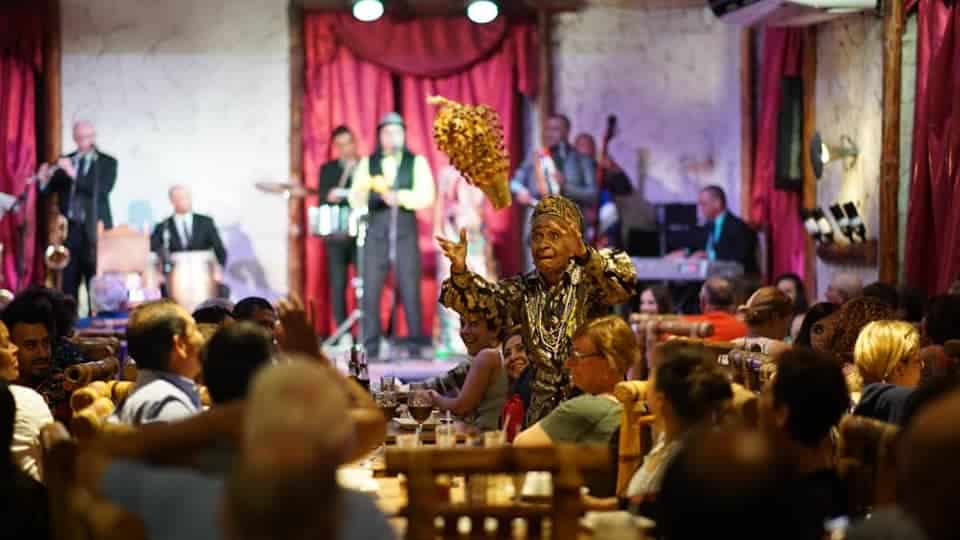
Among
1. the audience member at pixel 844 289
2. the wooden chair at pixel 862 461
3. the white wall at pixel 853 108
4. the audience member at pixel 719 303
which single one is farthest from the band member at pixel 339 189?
the wooden chair at pixel 862 461

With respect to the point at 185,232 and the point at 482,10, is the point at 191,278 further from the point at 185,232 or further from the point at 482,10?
the point at 482,10

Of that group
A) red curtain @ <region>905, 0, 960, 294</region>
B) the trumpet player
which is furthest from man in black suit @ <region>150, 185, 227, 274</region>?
red curtain @ <region>905, 0, 960, 294</region>

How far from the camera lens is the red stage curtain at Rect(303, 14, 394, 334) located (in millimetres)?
13352

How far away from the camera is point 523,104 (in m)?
13.6

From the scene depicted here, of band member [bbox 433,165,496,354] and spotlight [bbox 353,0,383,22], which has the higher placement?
spotlight [bbox 353,0,383,22]

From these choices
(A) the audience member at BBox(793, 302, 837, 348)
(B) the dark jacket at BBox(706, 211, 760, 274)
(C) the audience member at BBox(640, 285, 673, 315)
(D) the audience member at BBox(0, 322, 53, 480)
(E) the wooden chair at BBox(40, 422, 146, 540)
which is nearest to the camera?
(E) the wooden chair at BBox(40, 422, 146, 540)

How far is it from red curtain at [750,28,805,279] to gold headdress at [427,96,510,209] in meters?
6.21

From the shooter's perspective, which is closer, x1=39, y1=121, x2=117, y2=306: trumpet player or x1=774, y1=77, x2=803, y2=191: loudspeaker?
x1=774, y1=77, x2=803, y2=191: loudspeaker

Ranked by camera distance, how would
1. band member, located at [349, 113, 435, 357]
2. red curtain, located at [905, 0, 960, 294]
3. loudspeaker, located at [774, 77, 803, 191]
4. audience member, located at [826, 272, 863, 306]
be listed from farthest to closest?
1. band member, located at [349, 113, 435, 357]
2. loudspeaker, located at [774, 77, 803, 191]
3. audience member, located at [826, 272, 863, 306]
4. red curtain, located at [905, 0, 960, 294]

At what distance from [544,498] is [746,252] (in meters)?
8.54

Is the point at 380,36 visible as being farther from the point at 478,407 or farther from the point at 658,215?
the point at 478,407

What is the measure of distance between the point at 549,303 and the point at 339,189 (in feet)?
23.6

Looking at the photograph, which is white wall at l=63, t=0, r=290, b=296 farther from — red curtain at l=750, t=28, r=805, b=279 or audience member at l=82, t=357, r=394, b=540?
audience member at l=82, t=357, r=394, b=540

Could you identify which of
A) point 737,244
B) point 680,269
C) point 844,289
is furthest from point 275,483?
point 737,244
